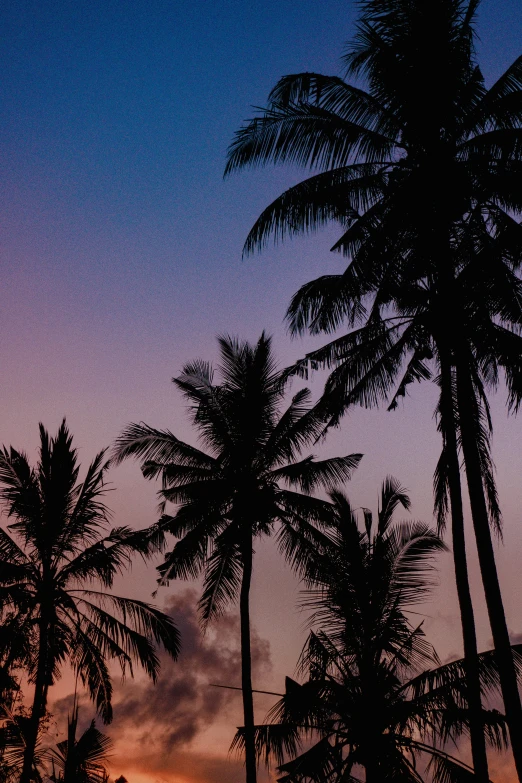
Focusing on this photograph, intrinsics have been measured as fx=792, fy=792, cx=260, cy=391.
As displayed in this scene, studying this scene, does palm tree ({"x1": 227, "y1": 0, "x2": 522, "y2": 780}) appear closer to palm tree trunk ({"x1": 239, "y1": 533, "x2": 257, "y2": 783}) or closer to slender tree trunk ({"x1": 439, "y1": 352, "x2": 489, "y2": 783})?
slender tree trunk ({"x1": 439, "y1": 352, "x2": 489, "y2": 783})

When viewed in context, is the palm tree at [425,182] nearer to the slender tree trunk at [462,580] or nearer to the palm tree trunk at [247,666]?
the slender tree trunk at [462,580]

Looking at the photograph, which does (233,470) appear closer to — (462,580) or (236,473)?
(236,473)

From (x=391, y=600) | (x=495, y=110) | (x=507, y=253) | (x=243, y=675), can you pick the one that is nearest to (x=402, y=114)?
(x=495, y=110)

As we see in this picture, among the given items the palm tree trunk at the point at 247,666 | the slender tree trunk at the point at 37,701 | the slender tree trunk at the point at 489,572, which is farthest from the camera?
the palm tree trunk at the point at 247,666

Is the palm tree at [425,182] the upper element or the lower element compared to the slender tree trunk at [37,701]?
upper

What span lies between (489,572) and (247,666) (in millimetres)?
8483

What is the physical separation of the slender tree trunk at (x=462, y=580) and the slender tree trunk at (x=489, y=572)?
1.28 m

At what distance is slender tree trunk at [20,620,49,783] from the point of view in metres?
14.9

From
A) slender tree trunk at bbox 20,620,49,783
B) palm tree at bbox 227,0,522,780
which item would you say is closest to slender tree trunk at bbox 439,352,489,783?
palm tree at bbox 227,0,522,780

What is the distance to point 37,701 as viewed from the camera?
15148 mm

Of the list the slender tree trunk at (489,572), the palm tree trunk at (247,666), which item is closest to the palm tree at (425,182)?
the slender tree trunk at (489,572)

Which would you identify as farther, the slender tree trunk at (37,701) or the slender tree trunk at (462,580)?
the slender tree trunk at (37,701)

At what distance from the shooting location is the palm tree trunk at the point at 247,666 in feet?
54.6

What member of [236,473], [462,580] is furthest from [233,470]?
[462,580]
